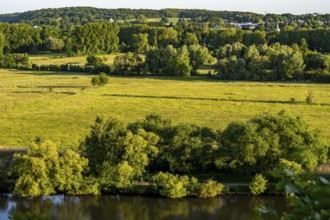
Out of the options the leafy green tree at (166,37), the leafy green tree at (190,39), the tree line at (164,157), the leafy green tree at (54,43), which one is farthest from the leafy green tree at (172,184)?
the leafy green tree at (54,43)

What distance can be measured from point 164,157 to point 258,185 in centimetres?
557

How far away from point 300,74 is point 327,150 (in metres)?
46.4

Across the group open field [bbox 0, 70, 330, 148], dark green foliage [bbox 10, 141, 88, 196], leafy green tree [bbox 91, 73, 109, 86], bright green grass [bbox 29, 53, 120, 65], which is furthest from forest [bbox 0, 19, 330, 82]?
dark green foliage [bbox 10, 141, 88, 196]

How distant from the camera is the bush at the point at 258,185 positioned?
90.0ft

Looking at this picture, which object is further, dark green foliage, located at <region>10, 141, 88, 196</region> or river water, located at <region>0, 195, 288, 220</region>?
dark green foliage, located at <region>10, 141, 88, 196</region>

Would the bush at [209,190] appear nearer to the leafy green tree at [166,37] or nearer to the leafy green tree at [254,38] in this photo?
the leafy green tree at [254,38]

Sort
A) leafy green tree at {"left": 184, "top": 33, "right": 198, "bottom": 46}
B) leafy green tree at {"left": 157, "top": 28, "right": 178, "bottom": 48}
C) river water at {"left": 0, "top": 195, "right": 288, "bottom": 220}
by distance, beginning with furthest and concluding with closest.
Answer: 1. leafy green tree at {"left": 157, "top": 28, "right": 178, "bottom": 48}
2. leafy green tree at {"left": 184, "top": 33, "right": 198, "bottom": 46}
3. river water at {"left": 0, "top": 195, "right": 288, "bottom": 220}

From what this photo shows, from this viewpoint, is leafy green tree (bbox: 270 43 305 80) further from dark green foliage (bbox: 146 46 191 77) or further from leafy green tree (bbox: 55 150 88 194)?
leafy green tree (bbox: 55 150 88 194)

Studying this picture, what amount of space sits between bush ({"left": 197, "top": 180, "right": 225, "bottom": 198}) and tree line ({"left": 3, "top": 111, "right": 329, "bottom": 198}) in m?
0.05

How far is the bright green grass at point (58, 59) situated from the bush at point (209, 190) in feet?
236

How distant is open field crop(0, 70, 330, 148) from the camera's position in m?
43.0

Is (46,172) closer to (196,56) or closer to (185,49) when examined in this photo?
(185,49)

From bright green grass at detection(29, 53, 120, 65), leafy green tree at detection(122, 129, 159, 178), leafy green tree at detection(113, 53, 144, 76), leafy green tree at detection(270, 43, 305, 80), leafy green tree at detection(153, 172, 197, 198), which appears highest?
leafy green tree at detection(122, 129, 159, 178)

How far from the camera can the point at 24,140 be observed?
37719mm
